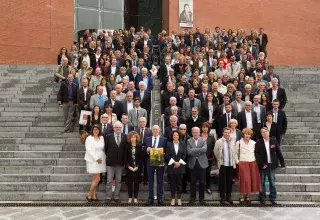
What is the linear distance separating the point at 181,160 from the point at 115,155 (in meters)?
1.45

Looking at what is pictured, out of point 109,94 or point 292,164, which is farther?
point 109,94

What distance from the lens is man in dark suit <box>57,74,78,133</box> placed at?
1084 cm

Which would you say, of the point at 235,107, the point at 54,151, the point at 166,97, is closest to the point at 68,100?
the point at 54,151

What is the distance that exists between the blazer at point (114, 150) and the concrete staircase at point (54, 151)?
37.0 inches

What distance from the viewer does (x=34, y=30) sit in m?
20.1

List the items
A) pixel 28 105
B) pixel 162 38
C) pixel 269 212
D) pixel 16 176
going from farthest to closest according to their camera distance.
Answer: pixel 162 38
pixel 28 105
pixel 16 176
pixel 269 212

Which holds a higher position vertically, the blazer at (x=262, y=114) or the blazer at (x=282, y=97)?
the blazer at (x=282, y=97)

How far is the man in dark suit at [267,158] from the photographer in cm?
837

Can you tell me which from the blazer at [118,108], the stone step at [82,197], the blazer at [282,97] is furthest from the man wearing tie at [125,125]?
the blazer at [282,97]

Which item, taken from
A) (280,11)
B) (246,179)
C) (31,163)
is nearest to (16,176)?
(31,163)

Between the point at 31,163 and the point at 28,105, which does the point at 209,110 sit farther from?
the point at 28,105

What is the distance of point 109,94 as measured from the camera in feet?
34.6

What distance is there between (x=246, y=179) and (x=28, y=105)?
7.59m

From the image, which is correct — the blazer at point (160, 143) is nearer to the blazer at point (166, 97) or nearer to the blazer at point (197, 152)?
the blazer at point (197, 152)
